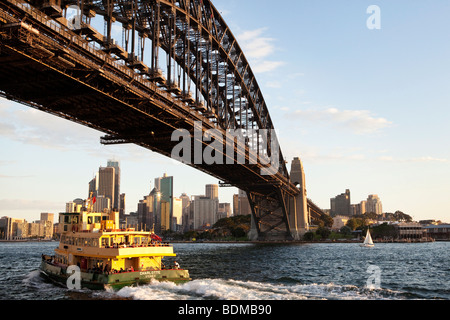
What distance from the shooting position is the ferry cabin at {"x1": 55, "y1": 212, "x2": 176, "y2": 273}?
2747 cm

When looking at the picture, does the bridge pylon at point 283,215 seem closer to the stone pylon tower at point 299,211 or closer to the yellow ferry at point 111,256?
the stone pylon tower at point 299,211

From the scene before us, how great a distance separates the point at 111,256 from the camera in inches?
1059

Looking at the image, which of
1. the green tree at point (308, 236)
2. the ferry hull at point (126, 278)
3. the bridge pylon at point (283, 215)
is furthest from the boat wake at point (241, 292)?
the green tree at point (308, 236)

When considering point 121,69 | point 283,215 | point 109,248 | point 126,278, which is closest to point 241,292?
point 126,278

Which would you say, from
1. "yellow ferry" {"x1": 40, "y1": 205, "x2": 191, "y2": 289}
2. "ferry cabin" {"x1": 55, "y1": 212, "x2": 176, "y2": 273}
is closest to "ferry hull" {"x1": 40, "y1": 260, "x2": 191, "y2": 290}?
"yellow ferry" {"x1": 40, "y1": 205, "x2": 191, "y2": 289}

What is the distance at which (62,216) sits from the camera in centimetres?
3606

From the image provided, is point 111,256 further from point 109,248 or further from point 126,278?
point 126,278

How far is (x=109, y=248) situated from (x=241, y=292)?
28.3 ft

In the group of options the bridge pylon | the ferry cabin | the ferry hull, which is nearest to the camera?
the ferry hull

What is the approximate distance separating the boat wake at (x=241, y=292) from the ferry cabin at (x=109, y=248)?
188 centimetres

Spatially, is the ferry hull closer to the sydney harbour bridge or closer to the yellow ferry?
the yellow ferry

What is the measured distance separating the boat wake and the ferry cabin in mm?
1876

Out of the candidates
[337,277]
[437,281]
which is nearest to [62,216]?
[337,277]
